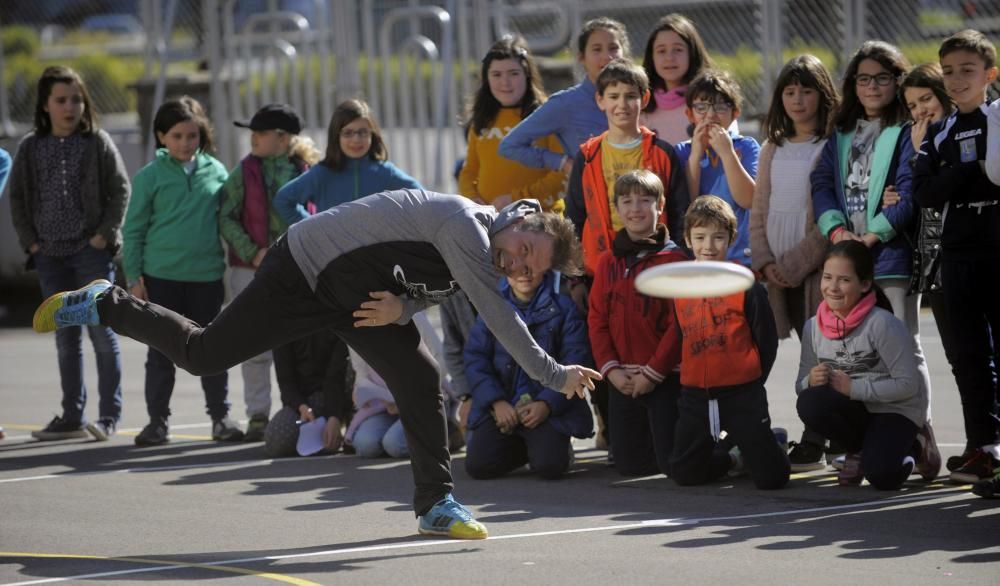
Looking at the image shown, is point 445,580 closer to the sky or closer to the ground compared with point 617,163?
closer to the ground

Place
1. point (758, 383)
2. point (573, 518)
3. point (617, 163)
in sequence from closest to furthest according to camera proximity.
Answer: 1. point (573, 518)
2. point (758, 383)
3. point (617, 163)

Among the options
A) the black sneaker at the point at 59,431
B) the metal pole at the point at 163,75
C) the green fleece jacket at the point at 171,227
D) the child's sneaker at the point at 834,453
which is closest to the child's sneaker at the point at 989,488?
the child's sneaker at the point at 834,453

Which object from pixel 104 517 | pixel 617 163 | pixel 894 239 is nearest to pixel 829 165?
pixel 894 239

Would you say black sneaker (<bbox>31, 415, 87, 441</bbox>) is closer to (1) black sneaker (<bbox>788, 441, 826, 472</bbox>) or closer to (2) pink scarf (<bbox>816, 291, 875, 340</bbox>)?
(1) black sneaker (<bbox>788, 441, 826, 472</bbox>)

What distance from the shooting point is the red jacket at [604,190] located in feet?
28.7

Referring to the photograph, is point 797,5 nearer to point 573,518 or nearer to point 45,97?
point 45,97

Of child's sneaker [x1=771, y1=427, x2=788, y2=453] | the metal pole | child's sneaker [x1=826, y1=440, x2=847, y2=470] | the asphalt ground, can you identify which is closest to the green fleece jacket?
the asphalt ground

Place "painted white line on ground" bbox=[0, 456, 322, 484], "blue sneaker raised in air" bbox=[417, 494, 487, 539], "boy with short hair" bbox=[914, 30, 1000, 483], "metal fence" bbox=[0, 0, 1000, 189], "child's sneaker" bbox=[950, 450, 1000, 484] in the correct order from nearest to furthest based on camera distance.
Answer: "blue sneaker raised in air" bbox=[417, 494, 487, 539] < "boy with short hair" bbox=[914, 30, 1000, 483] < "child's sneaker" bbox=[950, 450, 1000, 484] < "painted white line on ground" bbox=[0, 456, 322, 484] < "metal fence" bbox=[0, 0, 1000, 189]

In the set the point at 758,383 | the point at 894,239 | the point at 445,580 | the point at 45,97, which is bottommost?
the point at 445,580

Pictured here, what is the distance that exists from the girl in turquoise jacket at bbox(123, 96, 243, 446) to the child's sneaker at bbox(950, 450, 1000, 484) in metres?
Answer: 4.65

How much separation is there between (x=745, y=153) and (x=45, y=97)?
14.9ft

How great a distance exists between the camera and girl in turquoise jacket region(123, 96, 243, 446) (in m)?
10.2

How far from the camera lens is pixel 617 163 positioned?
8750 millimetres

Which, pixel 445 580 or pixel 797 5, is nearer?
pixel 445 580
